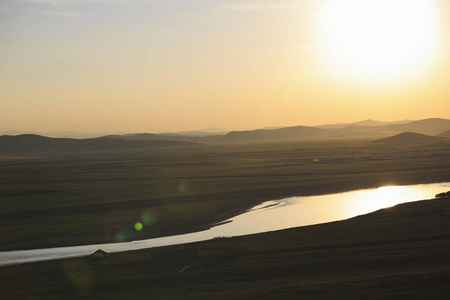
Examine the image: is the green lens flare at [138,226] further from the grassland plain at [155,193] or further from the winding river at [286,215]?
the winding river at [286,215]

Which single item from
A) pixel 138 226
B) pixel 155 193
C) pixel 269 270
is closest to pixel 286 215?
pixel 138 226

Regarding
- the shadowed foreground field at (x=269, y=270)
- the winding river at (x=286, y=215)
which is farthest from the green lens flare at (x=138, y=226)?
the shadowed foreground field at (x=269, y=270)

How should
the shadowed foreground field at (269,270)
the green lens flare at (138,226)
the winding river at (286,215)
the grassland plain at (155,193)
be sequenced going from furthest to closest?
the green lens flare at (138,226)
the grassland plain at (155,193)
the winding river at (286,215)
the shadowed foreground field at (269,270)

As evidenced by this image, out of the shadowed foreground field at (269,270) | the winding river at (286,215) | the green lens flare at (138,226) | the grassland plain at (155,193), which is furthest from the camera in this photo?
the green lens flare at (138,226)

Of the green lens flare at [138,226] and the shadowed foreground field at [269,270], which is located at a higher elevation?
the green lens flare at [138,226]

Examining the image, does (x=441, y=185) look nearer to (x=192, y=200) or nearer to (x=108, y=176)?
(x=192, y=200)

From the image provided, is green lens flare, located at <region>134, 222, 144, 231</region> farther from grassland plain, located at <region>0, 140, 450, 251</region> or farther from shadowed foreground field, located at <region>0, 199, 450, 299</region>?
A: shadowed foreground field, located at <region>0, 199, 450, 299</region>

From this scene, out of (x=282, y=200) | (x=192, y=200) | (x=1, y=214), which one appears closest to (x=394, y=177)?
(x=282, y=200)
